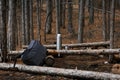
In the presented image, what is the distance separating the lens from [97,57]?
13867 millimetres

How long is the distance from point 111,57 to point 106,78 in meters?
4.00

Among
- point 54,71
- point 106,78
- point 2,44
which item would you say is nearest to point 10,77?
point 54,71

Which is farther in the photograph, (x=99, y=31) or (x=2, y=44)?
(x=99, y=31)

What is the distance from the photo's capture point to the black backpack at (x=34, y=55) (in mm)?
10617

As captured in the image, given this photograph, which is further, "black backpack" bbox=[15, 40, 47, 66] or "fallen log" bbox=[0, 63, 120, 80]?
"black backpack" bbox=[15, 40, 47, 66]

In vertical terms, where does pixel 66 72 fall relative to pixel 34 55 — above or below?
below

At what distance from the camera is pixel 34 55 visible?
10875mm

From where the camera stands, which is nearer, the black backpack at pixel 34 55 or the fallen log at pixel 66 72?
the fallen log at pixel 66 72

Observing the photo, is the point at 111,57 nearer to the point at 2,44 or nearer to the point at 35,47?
the point at 35,47

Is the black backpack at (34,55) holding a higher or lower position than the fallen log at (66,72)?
higher

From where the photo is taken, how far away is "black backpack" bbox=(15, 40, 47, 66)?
10617mm

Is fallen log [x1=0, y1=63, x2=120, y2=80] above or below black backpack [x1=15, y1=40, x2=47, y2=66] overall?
below

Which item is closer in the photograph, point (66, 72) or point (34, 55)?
point (66, 72)

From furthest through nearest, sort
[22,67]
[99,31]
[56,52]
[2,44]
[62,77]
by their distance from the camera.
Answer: [99,31] → [56,52] → [2,44] → [22,67] → [62,77]
